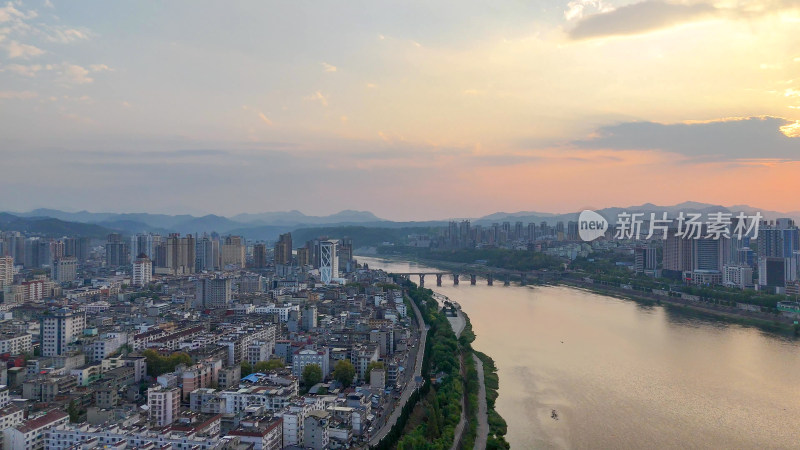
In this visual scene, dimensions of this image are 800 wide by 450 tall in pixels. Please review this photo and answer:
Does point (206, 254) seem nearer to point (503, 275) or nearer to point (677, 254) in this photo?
point (503, 275)

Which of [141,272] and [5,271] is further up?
[5,271]

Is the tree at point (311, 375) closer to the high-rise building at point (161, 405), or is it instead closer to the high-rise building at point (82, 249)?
the high-rise building at point (161, 405)

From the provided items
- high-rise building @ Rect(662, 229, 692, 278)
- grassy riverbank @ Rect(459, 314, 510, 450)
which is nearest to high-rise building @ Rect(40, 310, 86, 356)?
grassy riverbank @ Rect(459, 314, 510, 450)

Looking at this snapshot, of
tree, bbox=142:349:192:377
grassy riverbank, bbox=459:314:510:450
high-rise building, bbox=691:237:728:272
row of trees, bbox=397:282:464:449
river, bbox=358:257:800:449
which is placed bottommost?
river, bbox=358:257:800:449

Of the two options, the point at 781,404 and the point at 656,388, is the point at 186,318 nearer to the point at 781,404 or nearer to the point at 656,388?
the point at 656,388

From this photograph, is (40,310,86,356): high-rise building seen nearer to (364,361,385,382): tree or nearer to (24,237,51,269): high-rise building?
Result: (364,361,385,382): tree

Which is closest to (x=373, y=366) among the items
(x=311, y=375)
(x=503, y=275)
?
(x=311, y=375)

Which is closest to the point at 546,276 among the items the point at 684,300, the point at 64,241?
the point at 684,300
